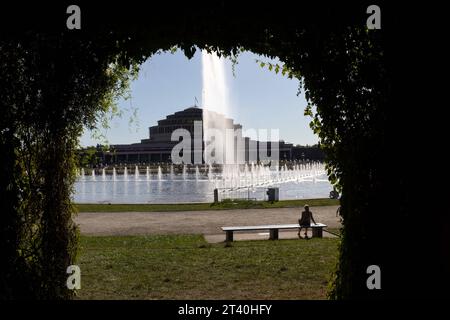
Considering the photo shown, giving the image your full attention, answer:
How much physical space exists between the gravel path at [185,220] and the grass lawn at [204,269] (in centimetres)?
218

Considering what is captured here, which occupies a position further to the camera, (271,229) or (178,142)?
(178,142)

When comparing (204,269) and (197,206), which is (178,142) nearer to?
(197,206)

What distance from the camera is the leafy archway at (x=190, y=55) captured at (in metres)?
4.54

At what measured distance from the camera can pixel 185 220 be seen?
57.9 ft

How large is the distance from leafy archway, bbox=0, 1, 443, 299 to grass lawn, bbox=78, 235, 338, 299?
214 cm

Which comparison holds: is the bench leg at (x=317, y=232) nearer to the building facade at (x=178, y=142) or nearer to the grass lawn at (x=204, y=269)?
the grass lawn at (x=204, y=269)

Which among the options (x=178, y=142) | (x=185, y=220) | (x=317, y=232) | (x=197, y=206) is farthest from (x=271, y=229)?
(x=178, y=142)

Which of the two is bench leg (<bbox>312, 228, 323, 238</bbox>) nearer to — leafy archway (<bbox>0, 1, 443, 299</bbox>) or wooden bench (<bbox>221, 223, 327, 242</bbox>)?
wooden bench (<bbox>221, 223, 327, 242</bbox>)

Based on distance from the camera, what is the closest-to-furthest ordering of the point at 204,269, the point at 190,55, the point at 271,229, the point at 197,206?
the point at 190,55, the point at 204,269, the point at 271,229, the point at 197,206

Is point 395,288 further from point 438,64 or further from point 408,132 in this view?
point 438,64

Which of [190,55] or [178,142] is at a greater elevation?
[178,142]

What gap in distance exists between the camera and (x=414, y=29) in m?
4.26

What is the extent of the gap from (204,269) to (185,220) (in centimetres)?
841

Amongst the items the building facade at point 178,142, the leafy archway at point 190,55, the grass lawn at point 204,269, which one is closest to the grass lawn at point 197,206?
the grass lawn at point 204,269
